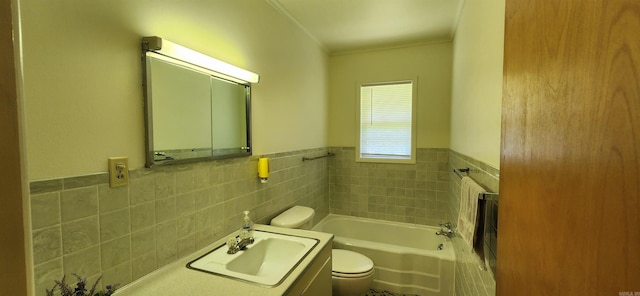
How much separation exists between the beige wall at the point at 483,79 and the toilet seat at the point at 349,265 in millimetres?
1189

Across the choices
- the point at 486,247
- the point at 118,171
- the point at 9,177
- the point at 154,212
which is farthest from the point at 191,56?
the point at 486,247

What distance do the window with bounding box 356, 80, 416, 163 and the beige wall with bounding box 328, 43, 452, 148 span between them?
0.31 feet

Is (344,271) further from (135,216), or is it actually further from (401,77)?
(401,77)

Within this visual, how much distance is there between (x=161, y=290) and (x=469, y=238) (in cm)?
137

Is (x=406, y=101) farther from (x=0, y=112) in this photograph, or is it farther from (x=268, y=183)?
(x=0, y=112)

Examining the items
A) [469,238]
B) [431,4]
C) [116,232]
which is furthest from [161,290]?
[431,4]

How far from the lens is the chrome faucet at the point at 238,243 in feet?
4.43

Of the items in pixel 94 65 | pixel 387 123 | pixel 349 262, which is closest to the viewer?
pixel 94 65

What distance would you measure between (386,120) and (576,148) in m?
2.71

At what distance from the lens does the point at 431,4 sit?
201 centimetres

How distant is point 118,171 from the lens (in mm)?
946

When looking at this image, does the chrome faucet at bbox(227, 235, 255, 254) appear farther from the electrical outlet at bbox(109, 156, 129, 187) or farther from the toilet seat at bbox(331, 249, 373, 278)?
the toilet seat at bbox(331, 249, 373, 278)

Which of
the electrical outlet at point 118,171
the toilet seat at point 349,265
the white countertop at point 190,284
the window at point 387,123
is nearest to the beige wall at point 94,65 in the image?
the electrical outlet at point 118,171

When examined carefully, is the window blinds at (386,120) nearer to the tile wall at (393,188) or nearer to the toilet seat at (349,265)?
the tile wall at (393,188)
